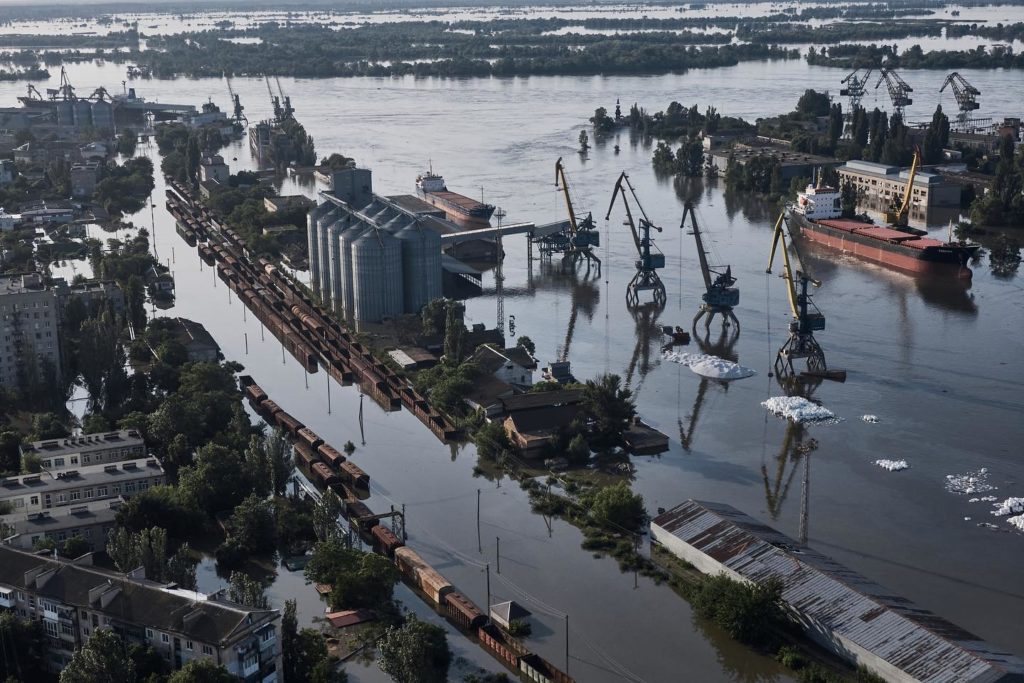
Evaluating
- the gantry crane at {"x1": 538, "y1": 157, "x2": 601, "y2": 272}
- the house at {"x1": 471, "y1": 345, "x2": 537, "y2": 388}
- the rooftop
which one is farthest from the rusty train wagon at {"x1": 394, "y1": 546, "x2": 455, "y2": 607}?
the gantry crane at {"x1": 538, "y1": 157, "x2": 601, "y2": 272}

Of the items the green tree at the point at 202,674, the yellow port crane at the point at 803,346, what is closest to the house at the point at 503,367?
the yellow port crane at the point at 803,346

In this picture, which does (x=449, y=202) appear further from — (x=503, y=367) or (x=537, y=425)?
(x=537, y=425)

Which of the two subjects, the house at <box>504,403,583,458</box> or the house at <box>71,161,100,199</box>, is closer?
the house at <box>504,403,583,458</box>

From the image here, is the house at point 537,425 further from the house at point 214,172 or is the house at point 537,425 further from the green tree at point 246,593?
the house at point 214,172

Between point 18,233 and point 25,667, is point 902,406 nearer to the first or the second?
point 25,667

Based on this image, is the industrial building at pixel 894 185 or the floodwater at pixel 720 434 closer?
the floodwater at pixel 720 434

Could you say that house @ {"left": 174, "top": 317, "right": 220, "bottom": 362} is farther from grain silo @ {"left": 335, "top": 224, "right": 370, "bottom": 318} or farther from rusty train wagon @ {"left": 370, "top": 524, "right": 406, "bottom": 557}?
rusty train wagon @ {"left": 370, "top": 524, "right": 406, "bottom": 557}

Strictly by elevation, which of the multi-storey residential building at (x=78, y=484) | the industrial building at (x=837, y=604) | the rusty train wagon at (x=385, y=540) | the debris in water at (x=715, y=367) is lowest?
the rusty train wagon at (x=385, y=540)
